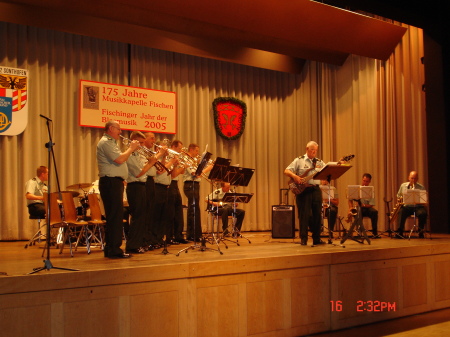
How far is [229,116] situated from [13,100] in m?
5.36

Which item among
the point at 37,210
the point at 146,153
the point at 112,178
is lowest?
the point at 37,210

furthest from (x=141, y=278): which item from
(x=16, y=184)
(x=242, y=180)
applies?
(x=16, y=184)

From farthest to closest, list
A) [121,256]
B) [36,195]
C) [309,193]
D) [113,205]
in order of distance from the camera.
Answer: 1. [36,195]
2. [309,193]
3. [121,256]
4. [113,205]

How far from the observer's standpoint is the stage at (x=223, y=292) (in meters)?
3.99

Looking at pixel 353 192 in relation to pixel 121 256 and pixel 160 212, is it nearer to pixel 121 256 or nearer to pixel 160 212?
pixel 160 212

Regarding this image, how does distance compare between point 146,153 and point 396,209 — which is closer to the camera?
point 146,153

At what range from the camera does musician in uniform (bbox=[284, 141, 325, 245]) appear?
7406 mm

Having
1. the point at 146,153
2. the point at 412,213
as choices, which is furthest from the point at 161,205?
the point at 412,213

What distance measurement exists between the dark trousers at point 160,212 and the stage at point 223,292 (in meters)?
0.70

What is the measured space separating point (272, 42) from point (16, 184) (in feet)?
20.3

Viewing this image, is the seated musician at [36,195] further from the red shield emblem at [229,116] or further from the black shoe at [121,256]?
the red shield emblem at [229,116]

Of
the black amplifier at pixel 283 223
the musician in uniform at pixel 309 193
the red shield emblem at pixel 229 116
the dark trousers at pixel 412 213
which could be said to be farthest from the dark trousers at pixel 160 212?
the red shield emblem at pixel 229 116

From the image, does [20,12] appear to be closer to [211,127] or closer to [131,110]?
[131,110]

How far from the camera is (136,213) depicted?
6.01m
